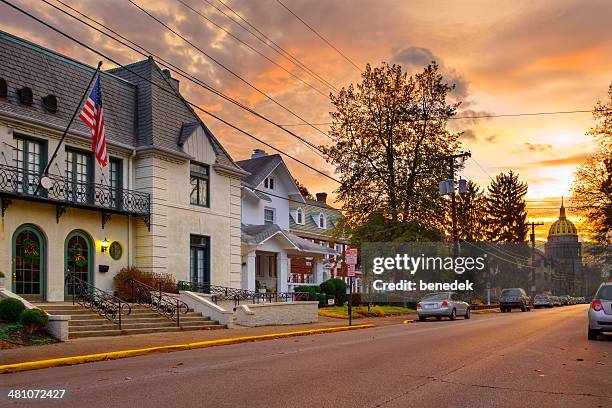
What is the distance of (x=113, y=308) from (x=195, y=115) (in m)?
12.0

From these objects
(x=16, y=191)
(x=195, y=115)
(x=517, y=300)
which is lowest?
(x=517, y=300)

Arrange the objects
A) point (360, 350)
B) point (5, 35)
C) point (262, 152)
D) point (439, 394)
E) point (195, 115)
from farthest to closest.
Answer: point (262, 152)
point (195, 115)
point (5, 35)
point (360, 350)
point (439, 394)

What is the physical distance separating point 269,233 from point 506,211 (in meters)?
60.2

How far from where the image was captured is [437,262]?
152 ft

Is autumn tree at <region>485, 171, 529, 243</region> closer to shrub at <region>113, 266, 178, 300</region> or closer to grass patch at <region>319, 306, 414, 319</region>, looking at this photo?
grass patch at <region>319, 306, 414, 319</region>

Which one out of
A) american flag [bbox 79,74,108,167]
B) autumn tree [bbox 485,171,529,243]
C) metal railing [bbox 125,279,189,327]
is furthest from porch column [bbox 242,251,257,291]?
autumn tree [bbox 485,171,529,243]

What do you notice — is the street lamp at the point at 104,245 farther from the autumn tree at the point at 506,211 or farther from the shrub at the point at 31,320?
the autumn tree at the point at 506,211

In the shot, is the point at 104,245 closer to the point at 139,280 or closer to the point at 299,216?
the point at 139,280

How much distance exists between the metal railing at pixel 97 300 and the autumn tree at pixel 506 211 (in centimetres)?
7441

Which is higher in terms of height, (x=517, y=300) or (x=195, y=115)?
(x=195, y=115)

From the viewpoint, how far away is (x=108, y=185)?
2602 cm

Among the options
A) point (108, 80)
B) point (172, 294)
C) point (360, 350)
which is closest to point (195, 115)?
point (108, 80)

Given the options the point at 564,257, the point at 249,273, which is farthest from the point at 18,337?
the point at 564,257

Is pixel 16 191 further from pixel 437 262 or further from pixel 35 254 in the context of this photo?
pixel 437 262
